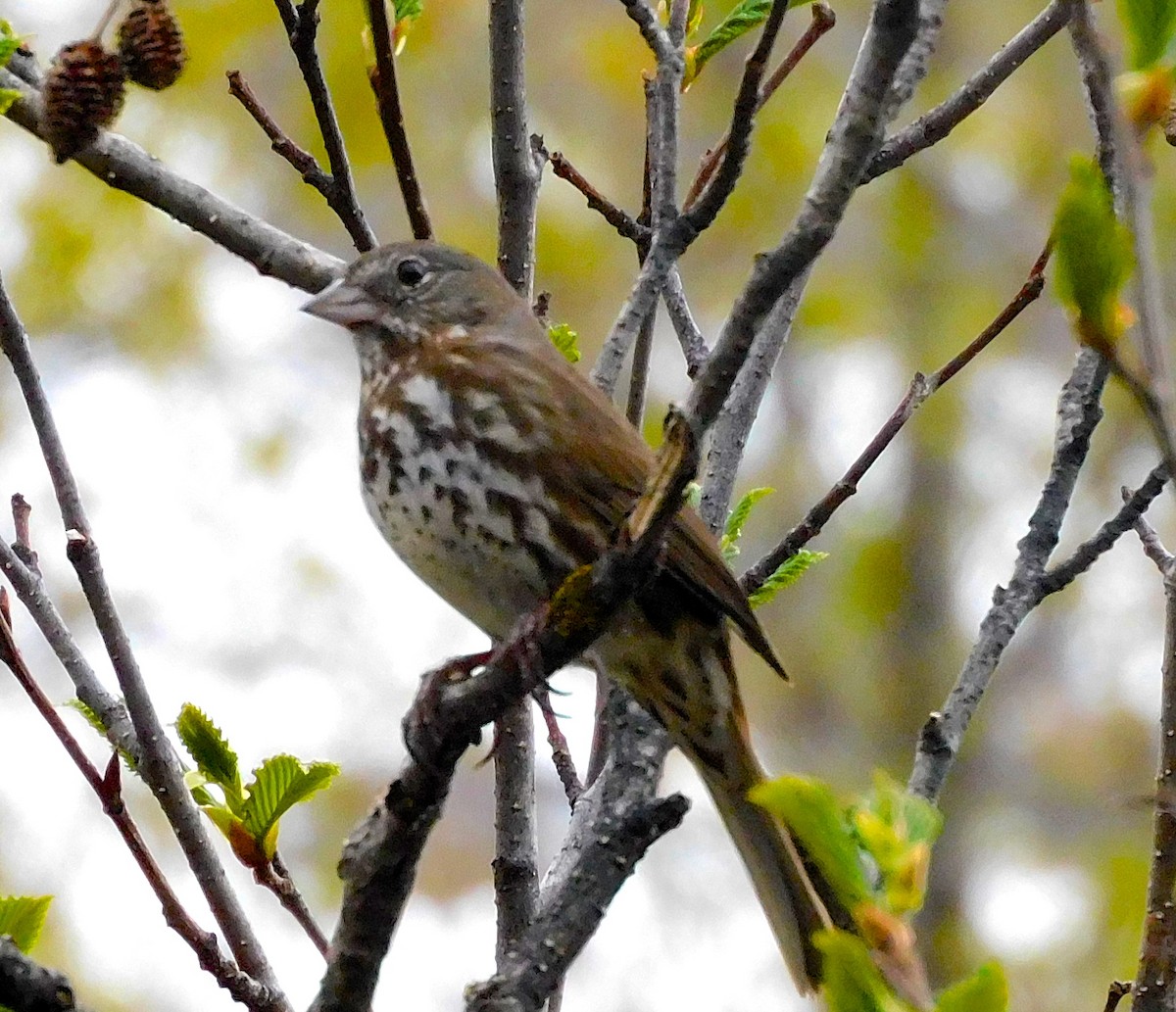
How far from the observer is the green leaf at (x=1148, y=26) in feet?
4.85

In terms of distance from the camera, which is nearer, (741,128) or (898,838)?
(898,838)

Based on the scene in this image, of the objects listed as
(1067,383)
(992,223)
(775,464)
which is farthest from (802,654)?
(1067,383)

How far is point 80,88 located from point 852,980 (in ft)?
4.84

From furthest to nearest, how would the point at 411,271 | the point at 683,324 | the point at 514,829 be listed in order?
the point at 411,271, the point at 683,324, the point at 514,829

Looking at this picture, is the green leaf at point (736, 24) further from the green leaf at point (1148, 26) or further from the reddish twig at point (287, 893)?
the reddish twig at point (287, 893)

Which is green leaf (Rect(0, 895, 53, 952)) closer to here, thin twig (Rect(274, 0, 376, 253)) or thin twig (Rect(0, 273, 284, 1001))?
thin twig (Rect(0, 273, 284, 1001))

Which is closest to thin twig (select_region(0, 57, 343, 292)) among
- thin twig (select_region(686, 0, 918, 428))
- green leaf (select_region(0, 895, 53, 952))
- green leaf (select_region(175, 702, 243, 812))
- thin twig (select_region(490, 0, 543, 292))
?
thin twig (select_region(490, 0, 543, 292))

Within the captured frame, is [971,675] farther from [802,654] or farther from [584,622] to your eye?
[802,654]

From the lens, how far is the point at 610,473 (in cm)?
302

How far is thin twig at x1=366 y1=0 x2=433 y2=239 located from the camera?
9.02 feet

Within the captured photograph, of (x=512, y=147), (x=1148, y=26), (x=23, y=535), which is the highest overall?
(x=512, y=147)

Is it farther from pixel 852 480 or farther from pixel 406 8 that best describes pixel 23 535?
pixel 852 480

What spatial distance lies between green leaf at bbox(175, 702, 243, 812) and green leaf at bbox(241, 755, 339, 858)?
1.2 inches

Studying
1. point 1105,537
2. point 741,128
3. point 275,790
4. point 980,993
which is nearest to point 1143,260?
point 980,993
